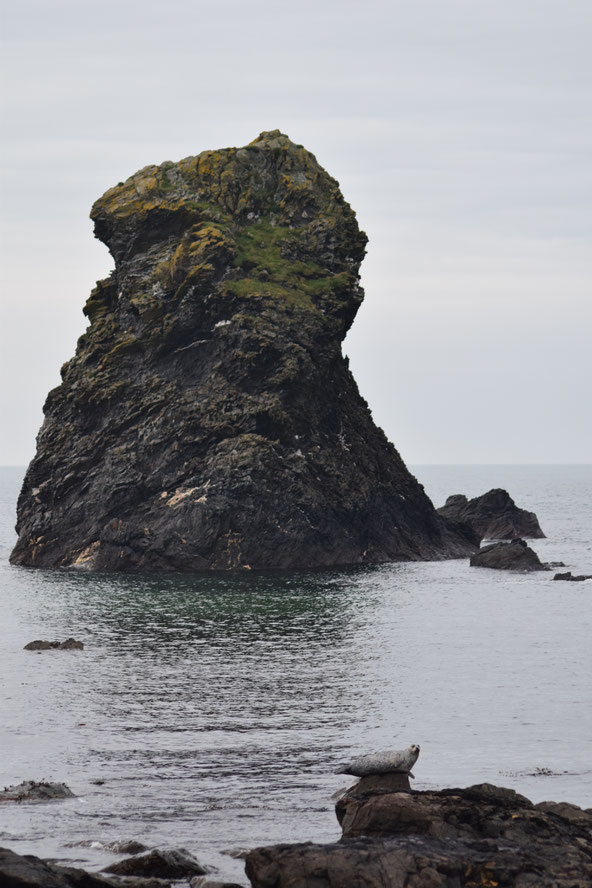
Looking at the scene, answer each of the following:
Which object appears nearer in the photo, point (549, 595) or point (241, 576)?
point (549, 595)

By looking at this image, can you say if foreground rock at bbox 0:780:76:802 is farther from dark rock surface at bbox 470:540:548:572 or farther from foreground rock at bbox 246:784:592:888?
dark rock surface at bbox 470:540:548:572

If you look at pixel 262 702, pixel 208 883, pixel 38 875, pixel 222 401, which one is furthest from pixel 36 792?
pixel 222 401

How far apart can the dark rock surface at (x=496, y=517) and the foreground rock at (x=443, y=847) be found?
115 meters

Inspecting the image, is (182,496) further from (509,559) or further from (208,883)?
(208,883)

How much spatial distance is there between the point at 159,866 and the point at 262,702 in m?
21.3

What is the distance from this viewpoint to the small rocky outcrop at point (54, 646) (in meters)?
60.0

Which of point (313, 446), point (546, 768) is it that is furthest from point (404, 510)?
point (546, 768)

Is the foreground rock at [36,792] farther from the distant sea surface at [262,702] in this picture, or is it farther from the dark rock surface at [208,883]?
the dark rock surface at [208,883]

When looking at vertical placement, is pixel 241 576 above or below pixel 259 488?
below

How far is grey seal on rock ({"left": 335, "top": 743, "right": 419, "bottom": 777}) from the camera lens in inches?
1176

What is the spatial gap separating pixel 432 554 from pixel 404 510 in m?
5.23

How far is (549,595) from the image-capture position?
8538 cm

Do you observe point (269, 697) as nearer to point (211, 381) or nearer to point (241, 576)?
point (241, 576)

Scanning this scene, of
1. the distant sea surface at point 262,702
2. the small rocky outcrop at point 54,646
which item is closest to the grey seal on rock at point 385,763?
the distant sea surface at point 262,702
